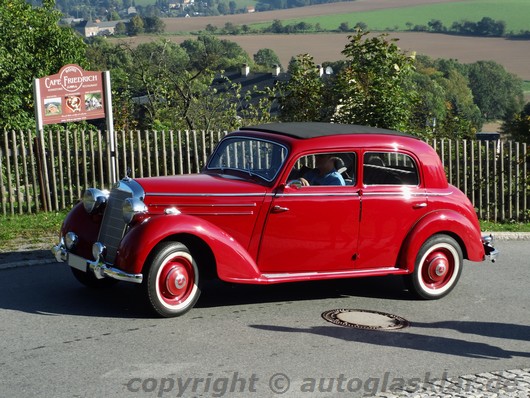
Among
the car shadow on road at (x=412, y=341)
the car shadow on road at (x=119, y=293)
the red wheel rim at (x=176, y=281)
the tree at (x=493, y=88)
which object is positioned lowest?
the tree at (x=493, y=88)

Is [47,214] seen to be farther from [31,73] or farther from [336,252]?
[31,73]

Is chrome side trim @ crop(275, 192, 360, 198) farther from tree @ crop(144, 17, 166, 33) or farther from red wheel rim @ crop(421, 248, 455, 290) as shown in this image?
tree @ crop(144, 17, 166, 33)

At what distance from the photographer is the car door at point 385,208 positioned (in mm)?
9391

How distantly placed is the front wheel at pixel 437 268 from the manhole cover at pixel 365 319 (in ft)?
2.63

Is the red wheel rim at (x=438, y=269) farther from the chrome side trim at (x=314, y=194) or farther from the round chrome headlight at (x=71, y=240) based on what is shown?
the round chrome headlight at (x=71, y=240)

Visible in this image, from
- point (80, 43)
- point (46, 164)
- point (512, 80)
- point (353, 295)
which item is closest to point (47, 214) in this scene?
point (46, 164)

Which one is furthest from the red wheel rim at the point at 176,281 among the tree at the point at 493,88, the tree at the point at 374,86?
the tree at the point at 493,88

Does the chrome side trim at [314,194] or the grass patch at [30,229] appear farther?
the grass patch at [30,229]

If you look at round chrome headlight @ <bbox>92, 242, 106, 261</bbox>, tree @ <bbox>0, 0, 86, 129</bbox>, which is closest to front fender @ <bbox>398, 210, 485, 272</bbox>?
round chrome headlight @ <bbox>92, 242, 106, 261</bbox>

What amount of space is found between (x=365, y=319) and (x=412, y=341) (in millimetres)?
788

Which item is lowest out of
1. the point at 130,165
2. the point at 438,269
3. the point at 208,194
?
the point at 438,269

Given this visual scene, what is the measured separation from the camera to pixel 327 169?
9398mm

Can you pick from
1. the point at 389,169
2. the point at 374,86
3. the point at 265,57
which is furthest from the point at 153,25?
the point at 389,169

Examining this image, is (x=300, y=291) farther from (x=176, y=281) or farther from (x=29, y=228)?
(x=29, y=228)
